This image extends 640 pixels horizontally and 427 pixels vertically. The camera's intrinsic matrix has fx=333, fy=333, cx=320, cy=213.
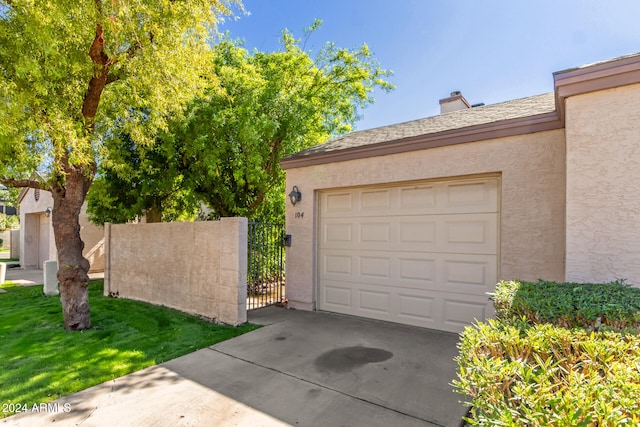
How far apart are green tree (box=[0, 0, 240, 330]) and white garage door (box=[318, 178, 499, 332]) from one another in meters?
3.97

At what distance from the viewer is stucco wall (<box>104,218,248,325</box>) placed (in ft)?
20.7

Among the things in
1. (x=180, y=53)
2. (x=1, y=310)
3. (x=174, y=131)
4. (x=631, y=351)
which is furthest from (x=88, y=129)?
(x=631, y=351)

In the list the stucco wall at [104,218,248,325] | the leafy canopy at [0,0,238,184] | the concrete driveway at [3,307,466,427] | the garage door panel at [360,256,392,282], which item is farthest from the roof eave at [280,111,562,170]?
the concrete driveway at [3,307,466,427]

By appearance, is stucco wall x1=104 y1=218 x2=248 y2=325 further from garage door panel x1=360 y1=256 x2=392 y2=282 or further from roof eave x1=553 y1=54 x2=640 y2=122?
roof eave x1=553 y1=54 x2=640 y2=122

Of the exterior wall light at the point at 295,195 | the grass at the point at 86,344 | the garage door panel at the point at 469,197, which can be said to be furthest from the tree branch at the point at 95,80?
the garage door panel at the point at 469,197

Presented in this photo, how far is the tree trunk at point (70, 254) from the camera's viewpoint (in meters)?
5.84

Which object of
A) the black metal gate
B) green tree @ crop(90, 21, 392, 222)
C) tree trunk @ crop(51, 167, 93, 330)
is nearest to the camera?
tree trunk @ crop(51, 167, 93, 330)

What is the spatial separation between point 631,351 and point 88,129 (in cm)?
701

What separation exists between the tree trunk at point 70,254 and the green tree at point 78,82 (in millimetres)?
15

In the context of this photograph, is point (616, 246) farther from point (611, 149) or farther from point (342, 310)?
point (342, 310)

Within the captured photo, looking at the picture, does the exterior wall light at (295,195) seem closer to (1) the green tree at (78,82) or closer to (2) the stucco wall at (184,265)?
(2) the stucco wall at (184,265)

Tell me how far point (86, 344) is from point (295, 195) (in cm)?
467

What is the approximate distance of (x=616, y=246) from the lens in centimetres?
368

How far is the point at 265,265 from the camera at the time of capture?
820 cm
